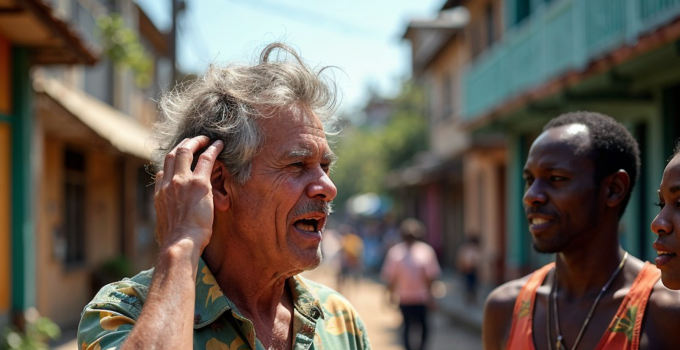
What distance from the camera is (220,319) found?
7.11 ft

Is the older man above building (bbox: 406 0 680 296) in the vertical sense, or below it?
below

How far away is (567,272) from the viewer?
9.98 ft

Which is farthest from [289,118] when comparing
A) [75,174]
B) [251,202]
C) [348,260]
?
[348,260]

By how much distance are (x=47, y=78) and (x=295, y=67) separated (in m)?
10.4

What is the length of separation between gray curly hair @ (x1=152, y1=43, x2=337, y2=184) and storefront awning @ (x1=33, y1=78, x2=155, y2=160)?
467 cm

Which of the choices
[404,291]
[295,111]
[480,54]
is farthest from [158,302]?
[480,54]

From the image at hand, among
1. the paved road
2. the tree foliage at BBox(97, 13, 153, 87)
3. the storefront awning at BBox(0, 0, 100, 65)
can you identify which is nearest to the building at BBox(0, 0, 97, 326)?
the storefront awning at BBox(0, 0, 100, 65)

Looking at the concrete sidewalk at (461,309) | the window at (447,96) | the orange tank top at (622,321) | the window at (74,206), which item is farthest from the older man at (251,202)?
the window at (447,96)

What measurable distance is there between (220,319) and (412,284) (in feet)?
25.7

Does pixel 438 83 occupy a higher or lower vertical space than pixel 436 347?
higher

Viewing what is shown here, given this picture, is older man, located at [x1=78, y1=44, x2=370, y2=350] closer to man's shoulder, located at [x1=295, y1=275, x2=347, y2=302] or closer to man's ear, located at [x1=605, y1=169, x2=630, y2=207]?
man's shoulder, located at [x1=295, y1=275, x2=347, y2=302]

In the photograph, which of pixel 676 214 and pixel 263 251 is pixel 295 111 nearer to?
pixel 263 251

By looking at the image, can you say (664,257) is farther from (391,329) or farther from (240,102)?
(391,329)

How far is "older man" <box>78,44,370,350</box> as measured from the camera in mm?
2066
